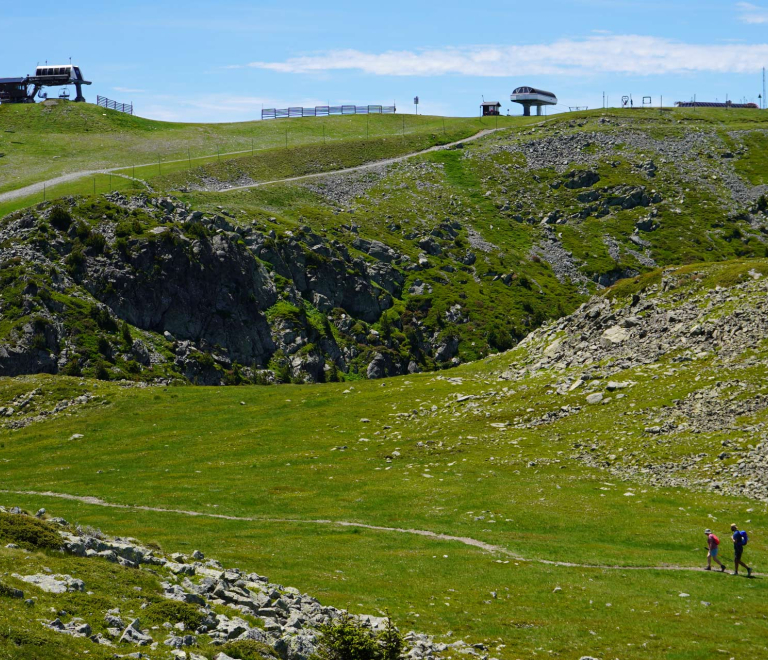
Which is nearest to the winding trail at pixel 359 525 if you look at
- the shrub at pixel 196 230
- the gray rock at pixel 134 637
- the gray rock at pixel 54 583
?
the gray rock at pixel 134 637

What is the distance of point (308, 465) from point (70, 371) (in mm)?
57682

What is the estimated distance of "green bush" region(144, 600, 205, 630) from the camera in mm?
27578

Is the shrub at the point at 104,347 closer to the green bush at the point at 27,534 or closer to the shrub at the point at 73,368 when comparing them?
the shrub at the point at 73,368

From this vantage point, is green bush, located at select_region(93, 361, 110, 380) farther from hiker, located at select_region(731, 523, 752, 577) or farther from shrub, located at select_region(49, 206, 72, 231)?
hiker, located at select_region(731, 523, 752, 577)

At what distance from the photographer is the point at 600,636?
33.1 metres

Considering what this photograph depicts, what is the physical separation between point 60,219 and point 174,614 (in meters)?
133

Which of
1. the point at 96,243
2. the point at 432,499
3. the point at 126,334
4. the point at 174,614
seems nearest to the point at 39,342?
the point at 126,334

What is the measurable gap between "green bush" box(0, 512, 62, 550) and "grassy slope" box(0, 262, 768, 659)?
11398 mm

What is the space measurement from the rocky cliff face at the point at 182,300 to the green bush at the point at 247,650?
9925cm

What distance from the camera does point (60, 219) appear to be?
14762cm

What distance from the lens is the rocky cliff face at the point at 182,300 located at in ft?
411

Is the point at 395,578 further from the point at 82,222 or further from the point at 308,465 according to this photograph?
the point at 82,222

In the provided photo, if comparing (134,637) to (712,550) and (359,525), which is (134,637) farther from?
(359,525)

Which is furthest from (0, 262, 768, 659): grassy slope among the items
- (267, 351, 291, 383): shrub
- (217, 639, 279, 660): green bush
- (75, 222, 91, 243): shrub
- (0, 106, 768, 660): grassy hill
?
(75, 222, 91, 243): shrub
